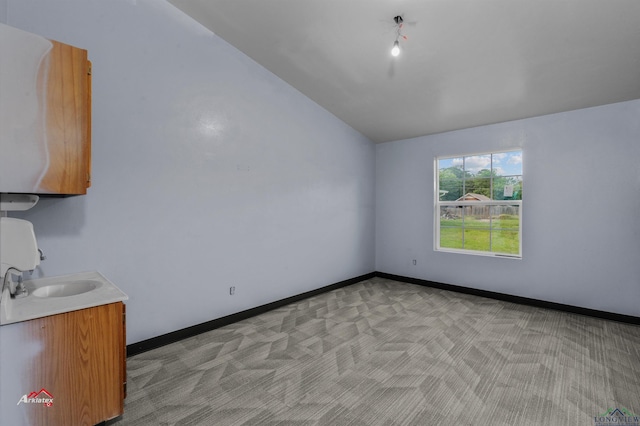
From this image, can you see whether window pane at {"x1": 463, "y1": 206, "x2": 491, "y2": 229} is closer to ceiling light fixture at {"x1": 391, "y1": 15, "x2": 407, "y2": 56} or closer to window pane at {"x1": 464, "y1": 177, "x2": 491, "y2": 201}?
window pane at {"x1": 464, "y1": 177, "x2": 491, "y2": 201}

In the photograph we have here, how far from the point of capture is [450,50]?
10.1ft

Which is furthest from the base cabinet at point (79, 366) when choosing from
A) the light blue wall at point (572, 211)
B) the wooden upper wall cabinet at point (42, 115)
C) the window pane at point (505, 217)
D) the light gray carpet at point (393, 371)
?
the window pane at point (505, 217)

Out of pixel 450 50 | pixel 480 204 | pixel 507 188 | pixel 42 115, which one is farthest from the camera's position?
pixel 480 204

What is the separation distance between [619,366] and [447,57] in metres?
3.29

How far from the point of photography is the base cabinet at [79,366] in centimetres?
163

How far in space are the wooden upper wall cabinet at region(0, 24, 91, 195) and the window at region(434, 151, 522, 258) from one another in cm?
476

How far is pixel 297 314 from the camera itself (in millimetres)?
3893

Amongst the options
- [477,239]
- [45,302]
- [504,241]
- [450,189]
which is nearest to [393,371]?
[45,302]

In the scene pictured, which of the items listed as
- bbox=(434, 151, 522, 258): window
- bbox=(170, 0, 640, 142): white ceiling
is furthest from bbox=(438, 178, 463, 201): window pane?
bbox=(170, 0, 640, 142): white ceiling

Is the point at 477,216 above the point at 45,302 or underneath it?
above

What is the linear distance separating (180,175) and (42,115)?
4.38 ft

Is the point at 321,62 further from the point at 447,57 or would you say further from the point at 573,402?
the point at 573,402

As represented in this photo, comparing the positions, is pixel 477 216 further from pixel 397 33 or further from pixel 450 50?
pixel 397 33

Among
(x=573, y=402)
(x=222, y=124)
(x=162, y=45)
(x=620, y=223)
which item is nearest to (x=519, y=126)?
(x=620, y=223)
